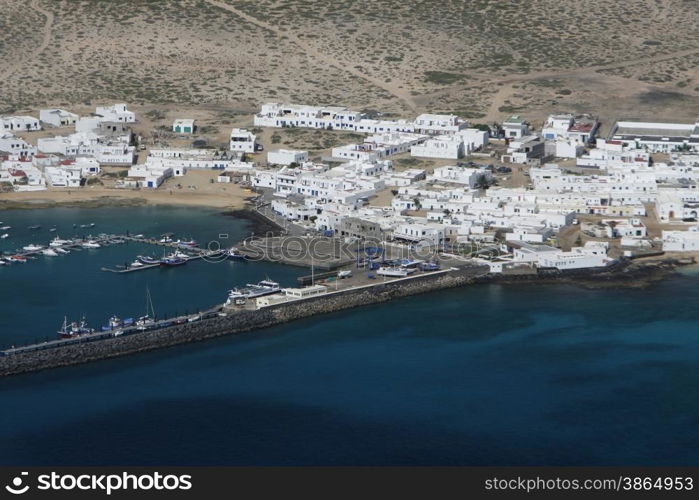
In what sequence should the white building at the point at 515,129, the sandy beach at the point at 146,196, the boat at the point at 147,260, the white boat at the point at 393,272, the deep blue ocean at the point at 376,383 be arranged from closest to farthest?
the deep blue ocean at the point at 376,383, the white boat at the point at 393,272, the boat at the point at 147,260, the sandy beach at the point at 146,196, the white building at the point at 515,129

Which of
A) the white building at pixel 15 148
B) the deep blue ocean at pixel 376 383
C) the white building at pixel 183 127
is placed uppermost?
the white building at pixel 183 127

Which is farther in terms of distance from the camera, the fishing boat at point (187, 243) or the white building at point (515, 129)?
the white building at point (515, 129)

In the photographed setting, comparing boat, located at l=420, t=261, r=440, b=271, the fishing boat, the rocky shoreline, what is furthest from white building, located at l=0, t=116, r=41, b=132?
boat, located at l=420, t=261, r=440, b=271

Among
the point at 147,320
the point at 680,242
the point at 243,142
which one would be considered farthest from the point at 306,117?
the point at 147,320

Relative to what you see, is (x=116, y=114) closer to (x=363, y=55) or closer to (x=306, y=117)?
(x=306, y=117)

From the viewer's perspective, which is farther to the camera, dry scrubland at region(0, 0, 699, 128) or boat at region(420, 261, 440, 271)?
dry scrubland at region(0, 0, 699, 128)

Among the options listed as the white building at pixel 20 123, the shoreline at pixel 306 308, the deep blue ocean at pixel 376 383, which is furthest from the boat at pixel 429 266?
the white building at pixel 20 123

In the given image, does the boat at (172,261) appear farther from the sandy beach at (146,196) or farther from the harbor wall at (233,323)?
the sandy beach at (146,196)

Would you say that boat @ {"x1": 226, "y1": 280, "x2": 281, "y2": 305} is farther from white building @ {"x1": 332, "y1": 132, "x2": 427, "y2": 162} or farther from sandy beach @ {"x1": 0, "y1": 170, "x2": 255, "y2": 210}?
white building @ {"x1": 332, "y1": 132, "x2": 427, "y2": 162}
